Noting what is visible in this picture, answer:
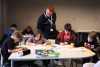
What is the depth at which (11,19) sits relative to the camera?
6148 mm

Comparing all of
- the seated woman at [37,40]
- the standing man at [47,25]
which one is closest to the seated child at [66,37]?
the standing man at [47,25]

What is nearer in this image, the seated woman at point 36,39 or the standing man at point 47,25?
the seated woman at point 36,39

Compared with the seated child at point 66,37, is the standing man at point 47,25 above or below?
above

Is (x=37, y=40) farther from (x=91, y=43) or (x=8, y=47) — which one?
(x=91, y=43)

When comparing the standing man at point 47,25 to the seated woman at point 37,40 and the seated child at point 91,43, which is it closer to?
the seated woman at point 37,40

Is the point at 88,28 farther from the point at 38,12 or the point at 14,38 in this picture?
the point at 14,38

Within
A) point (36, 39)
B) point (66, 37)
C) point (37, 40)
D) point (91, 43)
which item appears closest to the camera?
point (91, 43)

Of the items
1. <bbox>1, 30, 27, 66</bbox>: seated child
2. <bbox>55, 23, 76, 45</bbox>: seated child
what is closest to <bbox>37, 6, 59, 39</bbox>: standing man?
<bbox>55, 23, 76, 45</bbox>: seated child

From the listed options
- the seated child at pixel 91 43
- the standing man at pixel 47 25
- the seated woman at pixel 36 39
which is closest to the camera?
the seated child at pixel 91 43

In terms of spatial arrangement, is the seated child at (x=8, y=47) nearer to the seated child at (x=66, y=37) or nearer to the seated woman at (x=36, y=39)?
the seated woman at (x=36, y=39)

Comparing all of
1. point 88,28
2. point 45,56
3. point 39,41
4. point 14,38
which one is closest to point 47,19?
point 39,41

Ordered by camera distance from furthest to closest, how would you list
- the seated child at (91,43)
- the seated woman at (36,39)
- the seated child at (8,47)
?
1. the seated woman at (36,39)
2. the seated child at (91,43)
3. the seated child at (8,47)

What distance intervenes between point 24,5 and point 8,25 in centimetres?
145

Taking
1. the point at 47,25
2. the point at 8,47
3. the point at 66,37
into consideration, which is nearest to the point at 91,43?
the point at 66,37
